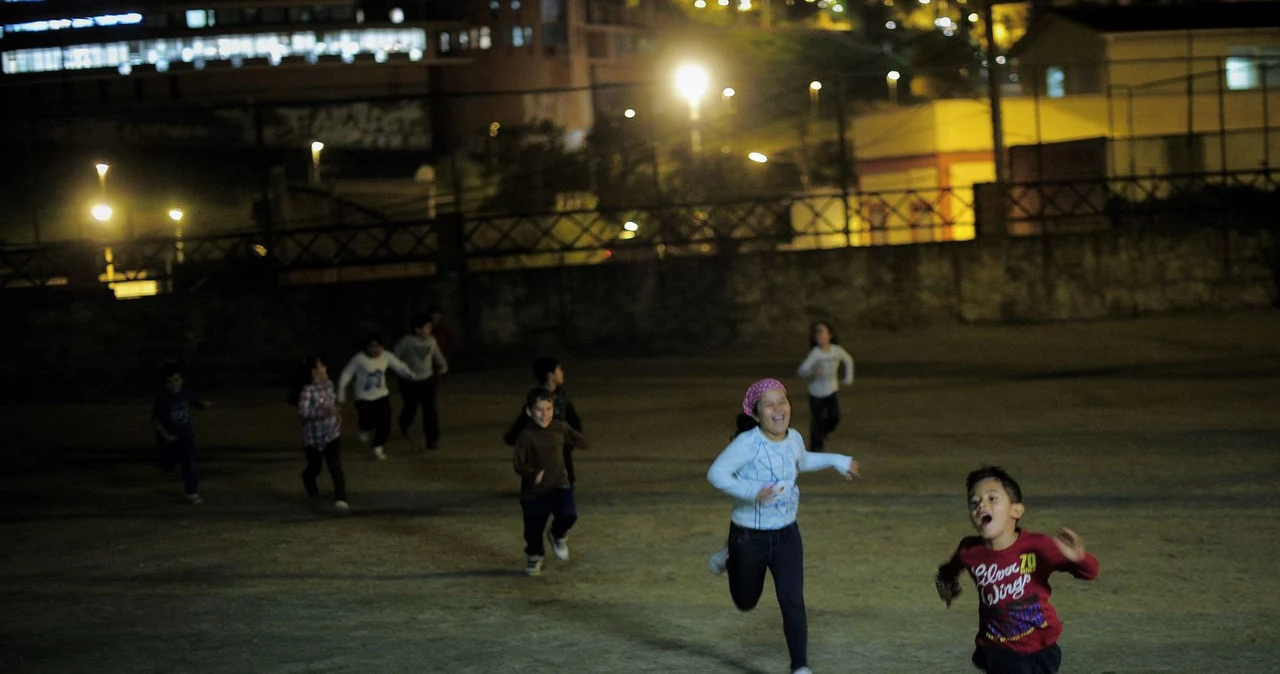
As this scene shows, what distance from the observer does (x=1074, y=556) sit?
4391mm

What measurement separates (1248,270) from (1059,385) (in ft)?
34.5

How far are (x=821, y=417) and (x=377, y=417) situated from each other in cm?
480

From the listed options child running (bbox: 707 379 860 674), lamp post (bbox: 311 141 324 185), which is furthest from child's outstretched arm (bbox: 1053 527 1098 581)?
lamp post (bbox: 311 141 324 185)

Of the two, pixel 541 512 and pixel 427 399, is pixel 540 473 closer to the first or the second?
pixel 541 512

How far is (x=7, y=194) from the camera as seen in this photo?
36.7 m

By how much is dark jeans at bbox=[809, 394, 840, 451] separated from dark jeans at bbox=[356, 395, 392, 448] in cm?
455

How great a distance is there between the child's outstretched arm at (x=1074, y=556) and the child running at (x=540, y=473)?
4759 millimetres

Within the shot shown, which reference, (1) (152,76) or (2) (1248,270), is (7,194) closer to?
(1) (152,76)

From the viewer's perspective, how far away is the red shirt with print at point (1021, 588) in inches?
179

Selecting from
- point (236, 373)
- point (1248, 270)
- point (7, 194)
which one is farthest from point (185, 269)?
point (1248, 270)

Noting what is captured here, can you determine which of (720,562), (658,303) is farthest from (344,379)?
(658,303)

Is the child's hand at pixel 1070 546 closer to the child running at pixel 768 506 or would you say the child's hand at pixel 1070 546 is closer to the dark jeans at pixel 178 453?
the child running at pixel 768 506

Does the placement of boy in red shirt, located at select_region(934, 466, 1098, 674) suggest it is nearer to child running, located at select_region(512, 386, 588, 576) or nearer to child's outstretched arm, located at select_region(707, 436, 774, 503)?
child's outstretched arm, located at select_region(707, 436, 774, 503)

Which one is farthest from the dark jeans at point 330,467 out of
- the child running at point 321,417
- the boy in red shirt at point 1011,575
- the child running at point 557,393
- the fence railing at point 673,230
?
the fence railing at point 673,230
